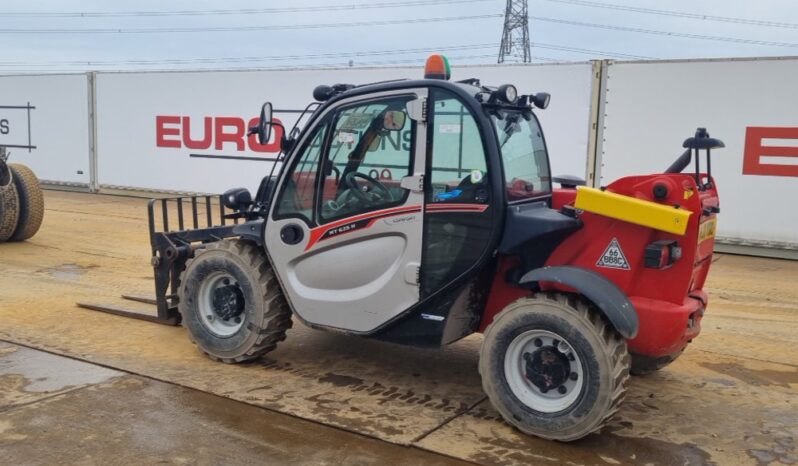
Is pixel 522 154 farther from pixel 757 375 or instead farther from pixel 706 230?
pixel 757 375

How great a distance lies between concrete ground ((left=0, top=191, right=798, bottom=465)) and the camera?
3844mm

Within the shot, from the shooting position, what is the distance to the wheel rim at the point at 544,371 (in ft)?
12.8

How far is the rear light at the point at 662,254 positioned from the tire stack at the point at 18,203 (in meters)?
8.43

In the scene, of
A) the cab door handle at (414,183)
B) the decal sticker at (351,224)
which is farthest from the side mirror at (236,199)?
the cab door handle at (414,183)

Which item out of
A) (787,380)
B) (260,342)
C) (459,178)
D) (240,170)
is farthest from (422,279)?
(240,170)

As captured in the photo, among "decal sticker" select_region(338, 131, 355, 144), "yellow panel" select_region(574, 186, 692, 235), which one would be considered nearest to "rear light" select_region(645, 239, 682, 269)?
"yellow panel" select_region(574, 186, 692, 235)

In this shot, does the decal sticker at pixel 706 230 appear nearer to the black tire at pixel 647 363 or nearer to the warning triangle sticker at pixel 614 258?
the warning triangle sticker at pixel 614 258

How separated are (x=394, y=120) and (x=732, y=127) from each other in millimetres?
7392

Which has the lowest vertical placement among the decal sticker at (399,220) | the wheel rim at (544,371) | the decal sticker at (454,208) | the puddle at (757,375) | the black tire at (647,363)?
the puddle at (757,375)

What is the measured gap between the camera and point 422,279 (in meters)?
4.31

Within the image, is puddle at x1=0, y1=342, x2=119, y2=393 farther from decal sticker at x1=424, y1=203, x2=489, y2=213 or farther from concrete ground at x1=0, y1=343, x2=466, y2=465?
decal sticker at x1=424, y1=203, x2=489, y2=213

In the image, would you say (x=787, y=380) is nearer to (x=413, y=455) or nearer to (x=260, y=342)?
(x=413, y=455)

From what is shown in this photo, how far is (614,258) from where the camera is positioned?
400 cm

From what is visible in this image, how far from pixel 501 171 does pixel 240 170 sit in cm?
1103
